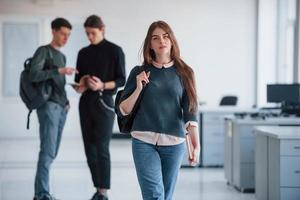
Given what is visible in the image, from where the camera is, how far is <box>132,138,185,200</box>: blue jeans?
3.09 meters

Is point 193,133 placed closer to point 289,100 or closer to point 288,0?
point 289,100

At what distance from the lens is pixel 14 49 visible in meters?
8.54

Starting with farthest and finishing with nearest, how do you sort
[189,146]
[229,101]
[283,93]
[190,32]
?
[229,101], [190,32], [283,93], [189,146]

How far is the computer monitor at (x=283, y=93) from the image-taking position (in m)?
6.88

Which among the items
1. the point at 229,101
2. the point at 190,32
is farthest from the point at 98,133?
the point at 229,101

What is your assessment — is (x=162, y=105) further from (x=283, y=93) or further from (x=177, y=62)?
(x=283, y=93)

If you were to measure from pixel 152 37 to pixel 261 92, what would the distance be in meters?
7.80

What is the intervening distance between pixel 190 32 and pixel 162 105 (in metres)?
6.97

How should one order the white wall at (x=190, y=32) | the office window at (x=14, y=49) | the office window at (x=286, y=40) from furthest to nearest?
the office window at (x=286, y=40), the white wall at (x=190, y=32), the office window at (x=14, y=49)

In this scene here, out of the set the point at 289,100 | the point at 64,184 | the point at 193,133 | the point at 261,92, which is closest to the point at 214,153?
the point at 289,100

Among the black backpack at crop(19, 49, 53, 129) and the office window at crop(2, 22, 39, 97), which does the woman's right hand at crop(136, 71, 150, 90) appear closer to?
the black backpack at crop(19, 49, 53, 129)

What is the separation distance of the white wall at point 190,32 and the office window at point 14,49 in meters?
0.11

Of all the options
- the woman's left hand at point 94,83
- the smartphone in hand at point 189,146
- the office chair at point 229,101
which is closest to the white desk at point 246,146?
the woman's left hand at point 94,83

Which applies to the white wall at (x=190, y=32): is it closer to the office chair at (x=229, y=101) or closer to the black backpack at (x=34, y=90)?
the office chair at (x=229, y=101)
